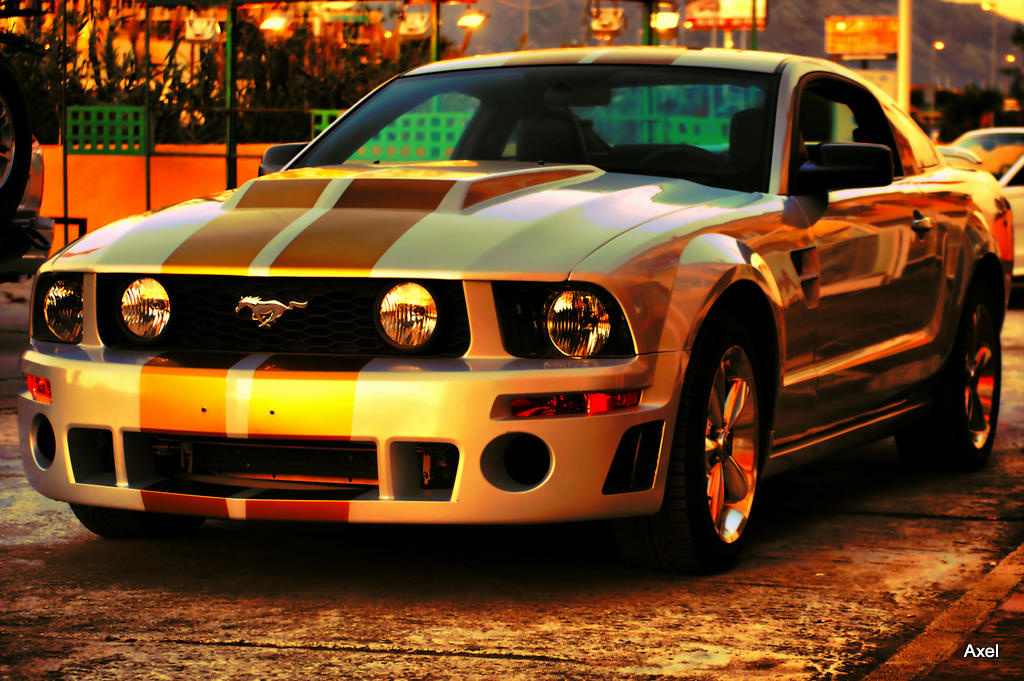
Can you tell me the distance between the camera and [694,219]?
195 inches

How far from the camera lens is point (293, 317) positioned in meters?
4.60

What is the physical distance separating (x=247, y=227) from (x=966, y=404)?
3347mm

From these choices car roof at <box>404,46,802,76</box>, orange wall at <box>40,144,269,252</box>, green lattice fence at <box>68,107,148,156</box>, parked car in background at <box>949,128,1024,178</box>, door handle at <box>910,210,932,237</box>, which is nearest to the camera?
car roof at <box>404,46,802,76</box>

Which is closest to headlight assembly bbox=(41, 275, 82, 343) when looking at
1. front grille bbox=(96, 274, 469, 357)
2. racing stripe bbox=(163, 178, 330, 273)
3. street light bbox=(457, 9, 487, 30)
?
front grille bbox=(96, 274, 469, 357)

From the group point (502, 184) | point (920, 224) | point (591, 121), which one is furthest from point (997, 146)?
point (502, 184)

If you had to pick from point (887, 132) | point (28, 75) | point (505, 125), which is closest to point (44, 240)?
point (505, 125)

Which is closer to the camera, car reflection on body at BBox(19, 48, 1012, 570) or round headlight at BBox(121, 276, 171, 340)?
car reflection on body at BBox(19, 48, 1012, 570)

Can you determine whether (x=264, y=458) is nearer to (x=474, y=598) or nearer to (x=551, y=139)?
(x=474, y=598)

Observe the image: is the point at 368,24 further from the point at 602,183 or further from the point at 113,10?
the point at 602,183

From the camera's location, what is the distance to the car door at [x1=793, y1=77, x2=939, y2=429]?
5648 millimetres

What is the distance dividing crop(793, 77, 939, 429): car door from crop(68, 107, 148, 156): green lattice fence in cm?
964

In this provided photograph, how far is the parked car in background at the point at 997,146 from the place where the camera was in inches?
774

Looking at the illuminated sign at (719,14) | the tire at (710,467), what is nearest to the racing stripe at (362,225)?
the tire at (710,467)

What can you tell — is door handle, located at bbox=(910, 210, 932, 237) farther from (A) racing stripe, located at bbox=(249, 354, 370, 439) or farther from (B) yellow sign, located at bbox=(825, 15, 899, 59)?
(B) yellow sign, located at bbox=(825, 15, 899, 59)
